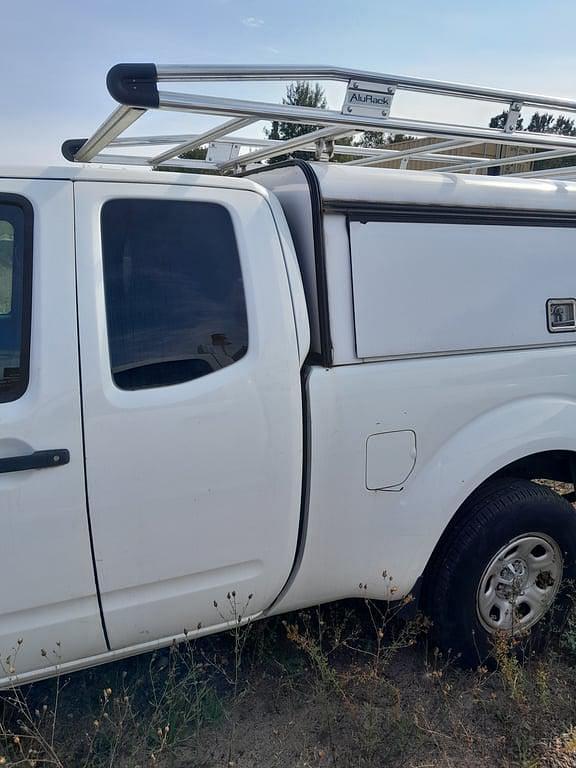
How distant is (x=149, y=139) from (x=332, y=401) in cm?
193

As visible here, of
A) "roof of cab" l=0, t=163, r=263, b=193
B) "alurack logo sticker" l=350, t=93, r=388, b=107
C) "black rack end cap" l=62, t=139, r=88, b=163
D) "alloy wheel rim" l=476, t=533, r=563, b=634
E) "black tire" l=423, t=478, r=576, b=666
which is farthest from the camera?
"black rack end cap" l=62, t=139, r=88, b=163

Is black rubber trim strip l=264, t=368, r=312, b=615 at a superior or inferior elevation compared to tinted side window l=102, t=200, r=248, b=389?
inferior

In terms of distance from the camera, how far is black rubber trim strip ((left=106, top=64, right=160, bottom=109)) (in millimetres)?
1944

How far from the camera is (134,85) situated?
196 centimetres

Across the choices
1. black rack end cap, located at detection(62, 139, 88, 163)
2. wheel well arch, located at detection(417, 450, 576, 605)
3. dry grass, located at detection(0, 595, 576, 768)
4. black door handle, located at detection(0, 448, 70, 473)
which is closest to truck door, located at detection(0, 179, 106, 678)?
black door handle, located at detection(0, 448, 70, 473)

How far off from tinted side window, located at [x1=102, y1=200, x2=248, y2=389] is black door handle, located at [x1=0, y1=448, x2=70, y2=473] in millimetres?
287

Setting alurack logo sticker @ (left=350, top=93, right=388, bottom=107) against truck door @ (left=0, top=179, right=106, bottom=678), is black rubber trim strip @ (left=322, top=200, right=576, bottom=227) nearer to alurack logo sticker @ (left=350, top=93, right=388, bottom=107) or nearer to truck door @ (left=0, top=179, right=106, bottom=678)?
alurack logo sticker @ (left=350, top=93, right=388, bottom=107)

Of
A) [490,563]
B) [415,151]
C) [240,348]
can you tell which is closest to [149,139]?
[415,151]

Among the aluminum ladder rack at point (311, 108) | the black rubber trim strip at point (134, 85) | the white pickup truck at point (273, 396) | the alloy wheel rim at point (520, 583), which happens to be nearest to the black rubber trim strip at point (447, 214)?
the white pickup truck at point (273, 396)

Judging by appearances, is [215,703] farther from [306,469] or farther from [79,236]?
[79,236]

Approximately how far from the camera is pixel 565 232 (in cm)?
282

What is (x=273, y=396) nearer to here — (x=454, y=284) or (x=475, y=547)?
(x=454, y=284)

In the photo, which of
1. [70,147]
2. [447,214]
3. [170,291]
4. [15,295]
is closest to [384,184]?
[447,214]

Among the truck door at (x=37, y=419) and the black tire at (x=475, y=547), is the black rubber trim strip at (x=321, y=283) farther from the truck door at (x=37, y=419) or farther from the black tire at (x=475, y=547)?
the black tire at (x=475, y=547)
